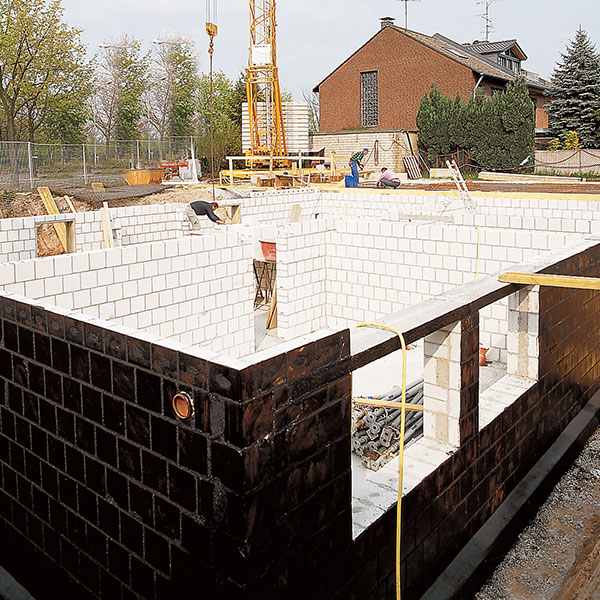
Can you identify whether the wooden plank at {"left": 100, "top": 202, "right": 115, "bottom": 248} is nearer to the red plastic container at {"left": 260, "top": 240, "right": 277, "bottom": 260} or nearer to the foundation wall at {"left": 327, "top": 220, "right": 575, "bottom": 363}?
the red plastic container at {"left": 260, "top": 240, "right": 277, "bottom": 260}

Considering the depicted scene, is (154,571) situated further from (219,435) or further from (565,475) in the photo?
(565,475)

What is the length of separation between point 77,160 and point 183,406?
978 inches

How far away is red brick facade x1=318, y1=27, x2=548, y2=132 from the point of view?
38.2 meters

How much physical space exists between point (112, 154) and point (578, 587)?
26.8 metres

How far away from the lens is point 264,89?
2888 cm

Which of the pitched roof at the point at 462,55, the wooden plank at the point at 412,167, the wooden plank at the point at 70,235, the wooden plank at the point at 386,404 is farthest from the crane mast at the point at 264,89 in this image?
the wooden plank at the point at 386,404

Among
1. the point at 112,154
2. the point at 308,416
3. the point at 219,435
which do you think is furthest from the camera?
the point at 112,154

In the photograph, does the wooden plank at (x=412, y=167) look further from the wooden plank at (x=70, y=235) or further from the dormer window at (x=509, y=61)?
the wooden plank at (x=70, y=235)

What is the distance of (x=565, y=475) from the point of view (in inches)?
248

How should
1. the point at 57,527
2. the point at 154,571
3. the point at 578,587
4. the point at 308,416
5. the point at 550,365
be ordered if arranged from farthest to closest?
1. the point at 550,365
2. the point at 578,587
3. the point at 57,527
4. the point at 154,571
5. the point at 308,416

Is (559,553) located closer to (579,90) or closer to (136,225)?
(136,225)

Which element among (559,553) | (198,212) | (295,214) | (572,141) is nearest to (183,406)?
(559,553)

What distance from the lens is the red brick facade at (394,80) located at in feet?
125

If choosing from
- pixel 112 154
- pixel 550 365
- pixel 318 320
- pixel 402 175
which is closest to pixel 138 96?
pixel 112 154
